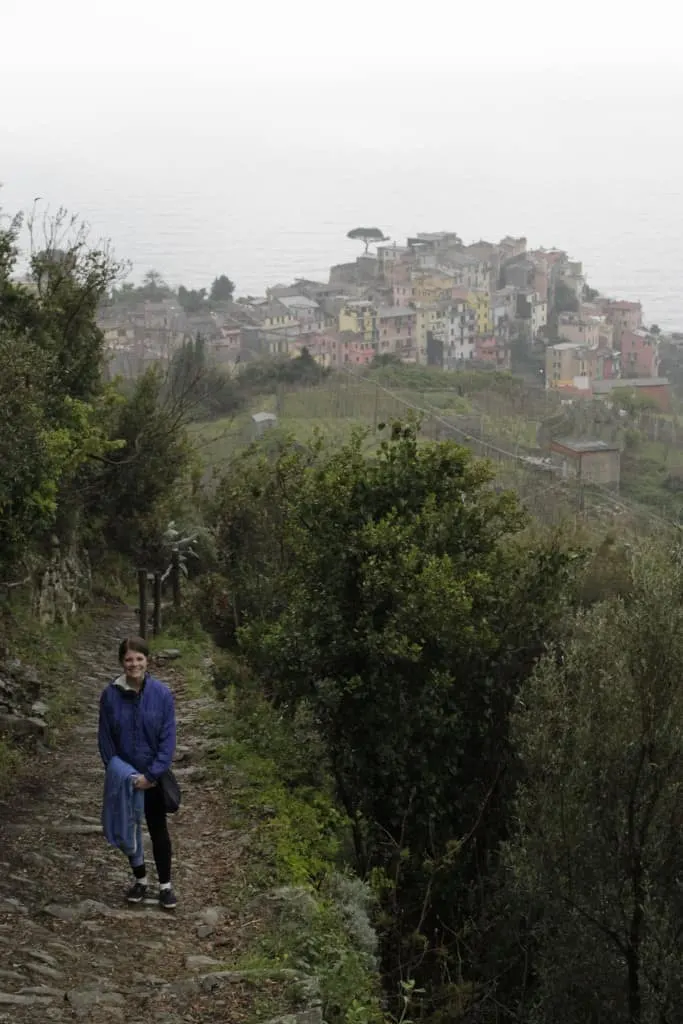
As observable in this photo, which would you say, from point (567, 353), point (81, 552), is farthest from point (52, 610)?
point (567, 353)

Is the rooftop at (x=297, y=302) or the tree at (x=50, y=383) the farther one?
the rooftop at (x=297, y=302)

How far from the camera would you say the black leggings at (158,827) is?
561 centimetres

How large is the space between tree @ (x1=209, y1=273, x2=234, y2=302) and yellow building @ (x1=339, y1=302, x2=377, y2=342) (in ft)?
53.6

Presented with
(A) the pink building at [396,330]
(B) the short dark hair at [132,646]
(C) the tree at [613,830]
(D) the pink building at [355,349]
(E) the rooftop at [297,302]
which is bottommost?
(C) the tree at [613,830]

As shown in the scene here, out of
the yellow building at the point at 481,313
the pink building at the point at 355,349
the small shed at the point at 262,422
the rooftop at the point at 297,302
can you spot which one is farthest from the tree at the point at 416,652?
the yellow building at the point at 481,313

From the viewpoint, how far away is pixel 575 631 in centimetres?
905

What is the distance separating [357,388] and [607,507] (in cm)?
1803

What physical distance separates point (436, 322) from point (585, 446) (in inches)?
1533

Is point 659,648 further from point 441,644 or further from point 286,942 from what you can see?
point 286,942

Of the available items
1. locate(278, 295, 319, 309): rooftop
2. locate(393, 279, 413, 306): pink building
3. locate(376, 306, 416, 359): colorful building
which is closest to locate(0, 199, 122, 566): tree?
locate(376, 306, 416, 359): colorful building

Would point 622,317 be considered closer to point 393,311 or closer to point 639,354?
point 639,354

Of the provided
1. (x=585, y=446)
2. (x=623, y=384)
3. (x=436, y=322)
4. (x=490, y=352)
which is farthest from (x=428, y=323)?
(x=585, y=446)

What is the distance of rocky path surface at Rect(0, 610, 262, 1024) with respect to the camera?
16.7ft

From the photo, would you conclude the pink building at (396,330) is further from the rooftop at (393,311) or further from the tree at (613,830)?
the tree at (613,830)
